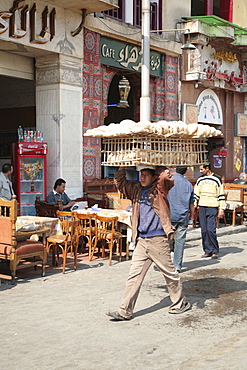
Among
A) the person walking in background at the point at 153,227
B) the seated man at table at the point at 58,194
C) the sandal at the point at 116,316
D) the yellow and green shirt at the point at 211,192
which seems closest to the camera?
the sandal at the point at 116,316

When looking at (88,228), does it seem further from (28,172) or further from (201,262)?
(28,172)

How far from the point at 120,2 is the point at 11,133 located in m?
5.18

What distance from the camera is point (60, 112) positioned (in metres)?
13.4

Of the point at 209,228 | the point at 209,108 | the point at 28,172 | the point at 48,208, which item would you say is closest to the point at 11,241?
the point at 48,208

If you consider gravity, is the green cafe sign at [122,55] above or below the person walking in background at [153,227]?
above

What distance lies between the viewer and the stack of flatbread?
5.82m

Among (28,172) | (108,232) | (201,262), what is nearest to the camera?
(108,232)

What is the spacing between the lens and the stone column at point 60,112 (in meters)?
13.4

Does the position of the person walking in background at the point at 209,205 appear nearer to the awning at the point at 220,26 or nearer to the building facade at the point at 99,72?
the building facade at the point at 99,72

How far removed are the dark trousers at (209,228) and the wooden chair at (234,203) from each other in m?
4.90

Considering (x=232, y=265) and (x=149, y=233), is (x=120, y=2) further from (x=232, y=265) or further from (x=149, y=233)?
(x=149, y=233)

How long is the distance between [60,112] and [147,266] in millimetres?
7687

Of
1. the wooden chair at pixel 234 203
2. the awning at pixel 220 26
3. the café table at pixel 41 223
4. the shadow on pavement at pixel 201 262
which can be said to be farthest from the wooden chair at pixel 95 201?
the awning at pixel 220 26

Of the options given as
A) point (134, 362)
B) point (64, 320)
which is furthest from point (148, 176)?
point (134, 362)
